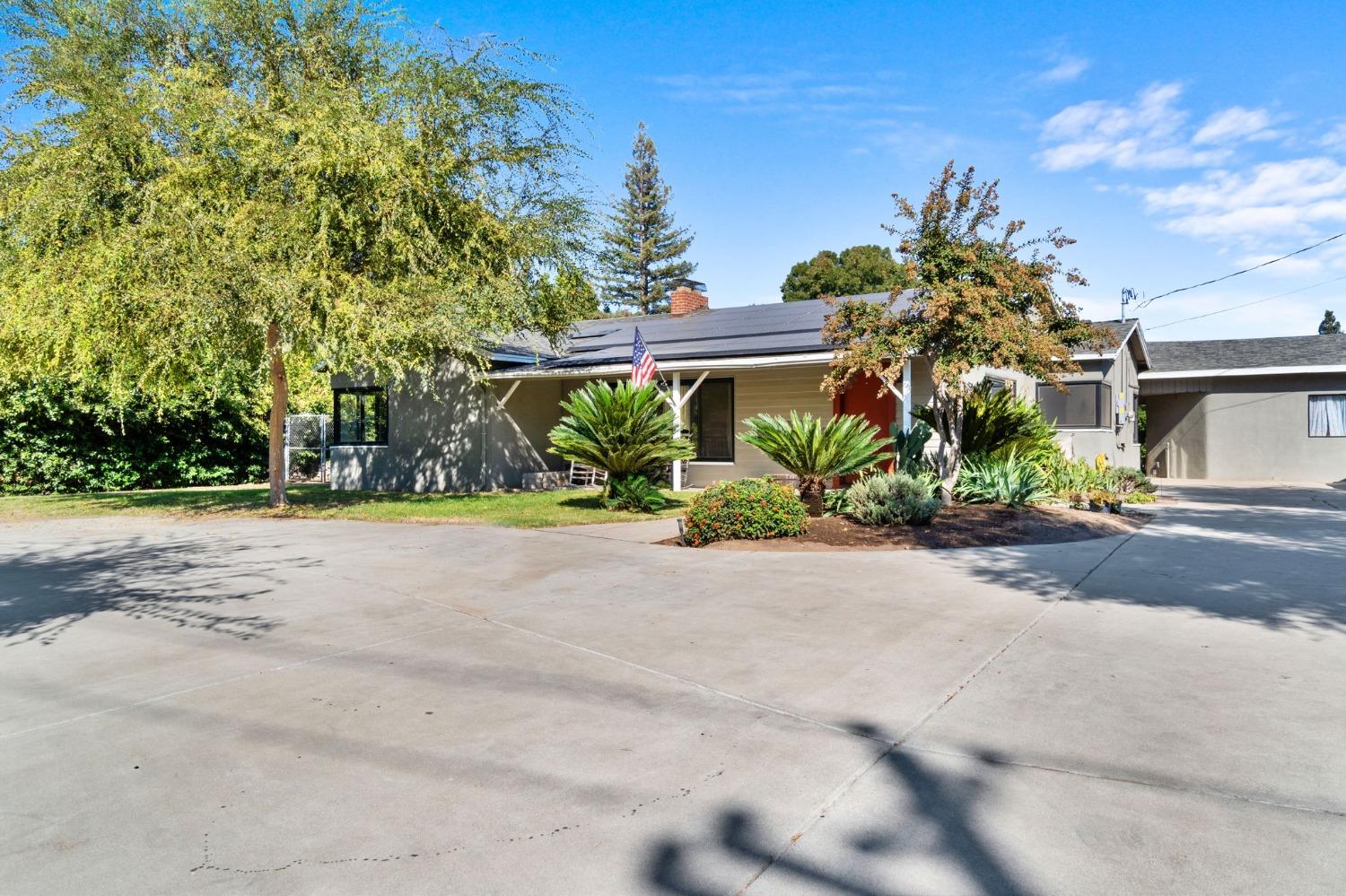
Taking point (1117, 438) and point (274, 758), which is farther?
point (1117, 438)

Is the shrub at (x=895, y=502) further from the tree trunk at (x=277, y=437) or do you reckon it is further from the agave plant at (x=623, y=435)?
the tree trunk at (x=277, y=437)

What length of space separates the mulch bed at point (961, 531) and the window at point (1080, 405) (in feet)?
32.8

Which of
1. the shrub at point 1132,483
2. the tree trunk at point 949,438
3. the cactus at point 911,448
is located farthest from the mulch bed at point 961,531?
the shrub at point 1132,483

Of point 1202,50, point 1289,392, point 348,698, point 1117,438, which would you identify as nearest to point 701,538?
point 348,698

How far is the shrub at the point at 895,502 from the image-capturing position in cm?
1062

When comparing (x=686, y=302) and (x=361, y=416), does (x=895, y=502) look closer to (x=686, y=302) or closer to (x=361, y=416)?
(x=686, y=302)

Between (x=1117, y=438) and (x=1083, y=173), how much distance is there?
695 cm

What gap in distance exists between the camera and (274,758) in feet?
12.1

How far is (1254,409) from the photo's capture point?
2327cm

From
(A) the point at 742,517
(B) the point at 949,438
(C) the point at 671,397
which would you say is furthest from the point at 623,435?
(B) the point at 949,438

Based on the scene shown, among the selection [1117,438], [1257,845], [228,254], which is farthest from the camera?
[1117,438]

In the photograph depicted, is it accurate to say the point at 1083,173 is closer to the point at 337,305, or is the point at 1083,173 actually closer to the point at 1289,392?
the point at 1289,392

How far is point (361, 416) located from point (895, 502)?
45.6 ft

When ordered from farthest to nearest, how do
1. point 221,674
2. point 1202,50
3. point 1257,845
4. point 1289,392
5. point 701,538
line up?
point 1289,392
point 1202,50
point 701,538
point 221,674
point 1257,845
